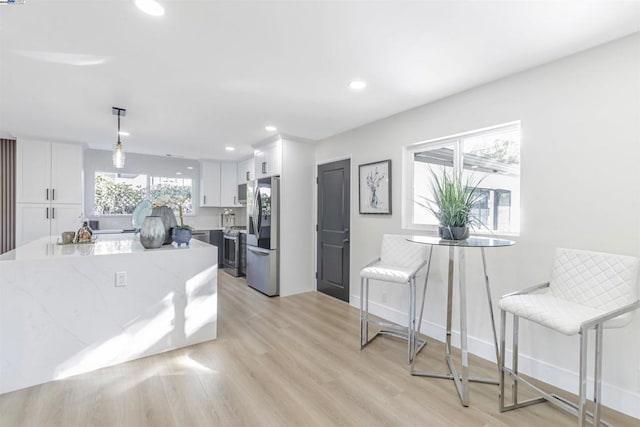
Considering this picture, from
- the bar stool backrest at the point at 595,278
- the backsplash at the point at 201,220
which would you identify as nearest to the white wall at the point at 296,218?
the backsplash at the point at 201,220

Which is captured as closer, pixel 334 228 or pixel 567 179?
pixel 567 179

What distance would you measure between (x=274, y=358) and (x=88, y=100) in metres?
3.13

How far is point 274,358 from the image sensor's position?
2568 mm

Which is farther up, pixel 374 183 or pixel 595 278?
pixel 374 183

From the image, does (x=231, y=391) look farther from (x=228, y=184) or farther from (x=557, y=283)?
(x=228, y=184)

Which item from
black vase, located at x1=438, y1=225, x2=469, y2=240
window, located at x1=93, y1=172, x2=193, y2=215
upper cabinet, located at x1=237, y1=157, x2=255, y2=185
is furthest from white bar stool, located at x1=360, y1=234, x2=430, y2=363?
window, located at x1=93, y1=172, x2=193, y2=215

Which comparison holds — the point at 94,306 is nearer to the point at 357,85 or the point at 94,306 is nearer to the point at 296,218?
the point at 296,218

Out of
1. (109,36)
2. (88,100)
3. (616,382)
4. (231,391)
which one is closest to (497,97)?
(616,382)

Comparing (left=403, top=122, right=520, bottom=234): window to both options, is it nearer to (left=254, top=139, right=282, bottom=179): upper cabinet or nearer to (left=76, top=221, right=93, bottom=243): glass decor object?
(left=254, top=139, right=282, bottom=179): upper cabinet

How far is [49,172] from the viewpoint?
4656 millimetres

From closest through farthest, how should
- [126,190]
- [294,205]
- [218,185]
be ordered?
[294,205] → [126,190] → [218,185]

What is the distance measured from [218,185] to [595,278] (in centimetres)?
624

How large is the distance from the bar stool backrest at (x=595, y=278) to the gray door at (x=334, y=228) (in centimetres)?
246

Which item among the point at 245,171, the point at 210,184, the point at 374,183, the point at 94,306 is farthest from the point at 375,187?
the point at 210,184
